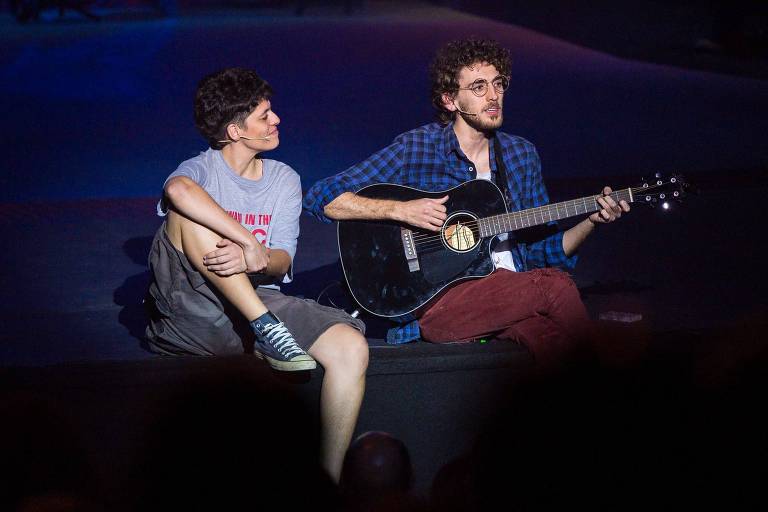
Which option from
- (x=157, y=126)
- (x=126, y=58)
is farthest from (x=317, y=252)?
(x=126, y=58)

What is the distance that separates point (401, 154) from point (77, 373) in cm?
163

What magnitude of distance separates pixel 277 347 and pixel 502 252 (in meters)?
1.19

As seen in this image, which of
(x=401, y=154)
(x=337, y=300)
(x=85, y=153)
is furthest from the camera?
(x=85, y=153)

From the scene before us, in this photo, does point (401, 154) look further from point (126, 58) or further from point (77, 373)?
point (126, 58)

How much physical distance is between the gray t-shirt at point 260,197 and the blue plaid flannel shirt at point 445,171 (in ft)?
0.72

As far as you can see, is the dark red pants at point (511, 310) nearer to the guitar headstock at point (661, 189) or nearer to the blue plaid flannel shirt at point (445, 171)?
the blue plaid flannel shirt at point (445, 171)

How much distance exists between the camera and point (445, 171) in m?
4.18

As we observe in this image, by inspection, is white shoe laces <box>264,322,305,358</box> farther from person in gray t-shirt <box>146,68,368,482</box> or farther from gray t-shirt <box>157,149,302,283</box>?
gray t-shirt <box>157,149,302,283</box>

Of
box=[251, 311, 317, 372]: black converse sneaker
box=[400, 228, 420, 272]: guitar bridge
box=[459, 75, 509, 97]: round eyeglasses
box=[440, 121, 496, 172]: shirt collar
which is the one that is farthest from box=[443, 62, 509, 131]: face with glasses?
box=[251, 311, 317, 372]: black converse sneaker

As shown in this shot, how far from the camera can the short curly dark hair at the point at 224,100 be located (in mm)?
3746

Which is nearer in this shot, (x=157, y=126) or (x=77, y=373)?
(x=77, y=373)

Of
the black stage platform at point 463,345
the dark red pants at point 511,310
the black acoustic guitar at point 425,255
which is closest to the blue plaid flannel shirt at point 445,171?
the black acoustic guitar at point 425,255

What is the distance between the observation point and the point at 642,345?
3631 millimetres

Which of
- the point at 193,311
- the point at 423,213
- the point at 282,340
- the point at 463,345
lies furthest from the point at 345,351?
the point at 423,213
